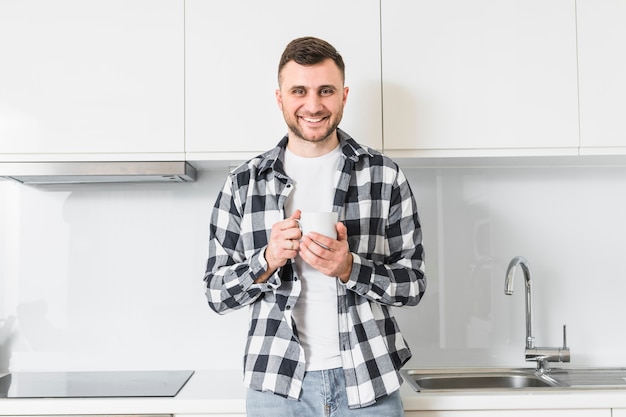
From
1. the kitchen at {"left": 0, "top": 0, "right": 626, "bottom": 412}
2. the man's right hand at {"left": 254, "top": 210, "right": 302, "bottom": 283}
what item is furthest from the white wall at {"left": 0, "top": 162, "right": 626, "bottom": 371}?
the man's right hand at {"left": 254, "top": 210, "right": 302, "bottom": 283}

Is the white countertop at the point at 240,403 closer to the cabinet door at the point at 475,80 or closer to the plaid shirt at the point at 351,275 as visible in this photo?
the plaid shirt at the point at 351,275

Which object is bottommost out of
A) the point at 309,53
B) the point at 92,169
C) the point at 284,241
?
the point at 284,241

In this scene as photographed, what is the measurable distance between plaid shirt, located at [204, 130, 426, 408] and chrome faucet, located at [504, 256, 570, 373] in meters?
0.54

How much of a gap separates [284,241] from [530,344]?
111cm

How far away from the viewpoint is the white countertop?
66.4 inches

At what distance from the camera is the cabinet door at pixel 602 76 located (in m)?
1.92

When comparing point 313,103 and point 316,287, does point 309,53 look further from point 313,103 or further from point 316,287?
point 316,287

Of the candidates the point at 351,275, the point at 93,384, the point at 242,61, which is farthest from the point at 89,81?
the point at 351,275

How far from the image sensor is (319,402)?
1.48 m

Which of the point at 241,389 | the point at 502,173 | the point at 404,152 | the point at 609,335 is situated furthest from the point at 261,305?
the point at 609,335

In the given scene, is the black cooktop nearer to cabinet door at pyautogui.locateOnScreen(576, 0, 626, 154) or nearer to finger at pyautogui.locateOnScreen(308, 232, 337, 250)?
finger at pyautogui.locateOnScreen(308, 232, 337, 250)

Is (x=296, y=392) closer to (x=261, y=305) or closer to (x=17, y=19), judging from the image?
(x=261, y=305)

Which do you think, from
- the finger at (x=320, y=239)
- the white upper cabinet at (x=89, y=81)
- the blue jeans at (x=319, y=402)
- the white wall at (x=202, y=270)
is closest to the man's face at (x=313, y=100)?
the finger at (x=320, y=239)

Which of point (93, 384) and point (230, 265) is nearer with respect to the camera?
point (230, 265)
